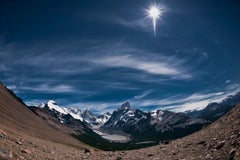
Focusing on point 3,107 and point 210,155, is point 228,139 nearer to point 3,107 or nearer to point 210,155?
point 210,155

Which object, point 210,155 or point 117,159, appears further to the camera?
point 117,159

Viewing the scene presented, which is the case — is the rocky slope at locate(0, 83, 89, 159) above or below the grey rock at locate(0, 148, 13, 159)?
above

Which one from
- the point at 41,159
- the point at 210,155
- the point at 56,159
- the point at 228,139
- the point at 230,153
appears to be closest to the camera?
the point at 230,153

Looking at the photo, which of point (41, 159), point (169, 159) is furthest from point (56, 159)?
point (169, 159)

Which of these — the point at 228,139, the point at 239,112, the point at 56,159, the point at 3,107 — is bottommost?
the point at 56,159

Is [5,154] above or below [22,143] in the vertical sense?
below

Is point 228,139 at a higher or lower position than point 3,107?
lower

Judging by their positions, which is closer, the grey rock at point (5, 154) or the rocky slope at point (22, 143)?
→ the grey rock at point (5, 154)

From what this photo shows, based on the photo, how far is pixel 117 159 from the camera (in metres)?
31.7

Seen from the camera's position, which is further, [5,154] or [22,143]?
[22,143]

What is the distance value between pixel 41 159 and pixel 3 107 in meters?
135

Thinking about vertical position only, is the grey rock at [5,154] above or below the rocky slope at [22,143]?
below

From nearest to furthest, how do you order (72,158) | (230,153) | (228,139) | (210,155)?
(230,153) < (210,155) < (228,139) < (72,158)

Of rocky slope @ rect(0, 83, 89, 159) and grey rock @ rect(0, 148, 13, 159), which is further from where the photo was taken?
rocky slope @ rect(0, 83, 89, 159)
